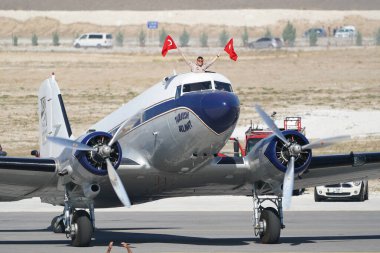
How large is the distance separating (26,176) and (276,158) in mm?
6706

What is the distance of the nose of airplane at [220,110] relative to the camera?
1015 inches

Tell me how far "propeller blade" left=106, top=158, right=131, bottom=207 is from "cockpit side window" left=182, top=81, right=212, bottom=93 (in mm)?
2790

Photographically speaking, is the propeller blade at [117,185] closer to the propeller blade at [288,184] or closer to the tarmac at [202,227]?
the tarmac at [202,227]

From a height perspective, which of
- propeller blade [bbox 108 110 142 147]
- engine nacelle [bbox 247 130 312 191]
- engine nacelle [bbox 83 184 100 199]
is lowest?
engine nacelle [bbox 83 184 100 199]

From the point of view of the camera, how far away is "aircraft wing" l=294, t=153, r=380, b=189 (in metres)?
28.8

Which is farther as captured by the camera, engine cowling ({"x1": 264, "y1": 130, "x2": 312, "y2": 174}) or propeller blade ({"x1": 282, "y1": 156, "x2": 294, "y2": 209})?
engine cowling ({"x1": 264, "y1": 130, "x2": 312, "y2": 174})

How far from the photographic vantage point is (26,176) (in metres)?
27.1

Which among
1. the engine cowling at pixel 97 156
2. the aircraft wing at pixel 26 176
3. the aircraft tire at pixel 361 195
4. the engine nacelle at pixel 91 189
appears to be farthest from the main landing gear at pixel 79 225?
the aircraft tire at pixel 361 195

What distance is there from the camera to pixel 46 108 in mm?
33031

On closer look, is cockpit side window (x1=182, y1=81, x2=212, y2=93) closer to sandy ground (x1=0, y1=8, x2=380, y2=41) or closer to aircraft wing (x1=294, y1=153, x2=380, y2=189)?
aircraft wing (x1=294, y1=153, x2=380, y2=189)

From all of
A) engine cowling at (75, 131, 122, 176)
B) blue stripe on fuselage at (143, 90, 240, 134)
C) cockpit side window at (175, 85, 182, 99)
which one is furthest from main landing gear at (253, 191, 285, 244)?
engine cowling at (75, 131, 122, 176)

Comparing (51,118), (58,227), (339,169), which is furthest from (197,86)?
(58,227)

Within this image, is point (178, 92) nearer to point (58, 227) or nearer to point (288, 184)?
point (288, 184)

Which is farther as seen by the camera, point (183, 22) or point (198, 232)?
point (183, 22)
